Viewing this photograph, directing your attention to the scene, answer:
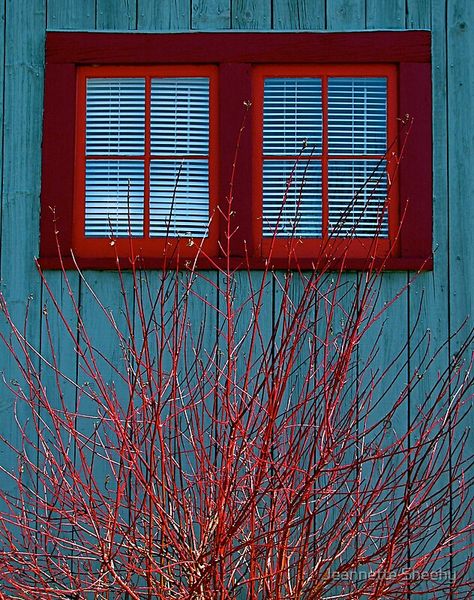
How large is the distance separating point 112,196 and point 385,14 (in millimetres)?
1685

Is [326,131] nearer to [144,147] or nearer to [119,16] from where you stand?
[144,147]

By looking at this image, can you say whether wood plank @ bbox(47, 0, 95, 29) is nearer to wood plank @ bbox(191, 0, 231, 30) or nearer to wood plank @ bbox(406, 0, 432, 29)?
wood plank @ bbox(191, 0, 231, 30)

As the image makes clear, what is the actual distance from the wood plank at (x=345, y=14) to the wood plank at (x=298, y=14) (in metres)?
0.04

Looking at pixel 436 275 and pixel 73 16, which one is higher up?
pixel 73 16

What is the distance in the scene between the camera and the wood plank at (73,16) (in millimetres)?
5379

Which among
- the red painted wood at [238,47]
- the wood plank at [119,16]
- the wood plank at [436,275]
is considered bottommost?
the wood plank at [436,275]

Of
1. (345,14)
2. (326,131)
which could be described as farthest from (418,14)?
(326,131)

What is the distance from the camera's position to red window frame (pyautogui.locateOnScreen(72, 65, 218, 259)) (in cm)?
527

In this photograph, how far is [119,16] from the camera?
5.37 m

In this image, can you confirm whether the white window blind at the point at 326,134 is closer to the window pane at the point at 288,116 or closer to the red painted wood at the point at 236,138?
the window pane at the point at 288,116

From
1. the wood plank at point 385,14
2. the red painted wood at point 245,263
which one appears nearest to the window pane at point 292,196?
the red painted wood at point 245,263

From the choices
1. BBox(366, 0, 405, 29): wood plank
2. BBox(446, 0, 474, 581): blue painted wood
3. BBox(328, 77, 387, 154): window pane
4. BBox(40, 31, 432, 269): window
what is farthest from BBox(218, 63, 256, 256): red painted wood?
BBox(446, 0, 474, 581): blue painted wood

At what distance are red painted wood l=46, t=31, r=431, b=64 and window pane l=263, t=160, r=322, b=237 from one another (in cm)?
55

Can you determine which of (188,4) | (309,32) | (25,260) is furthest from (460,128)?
(25,260)
